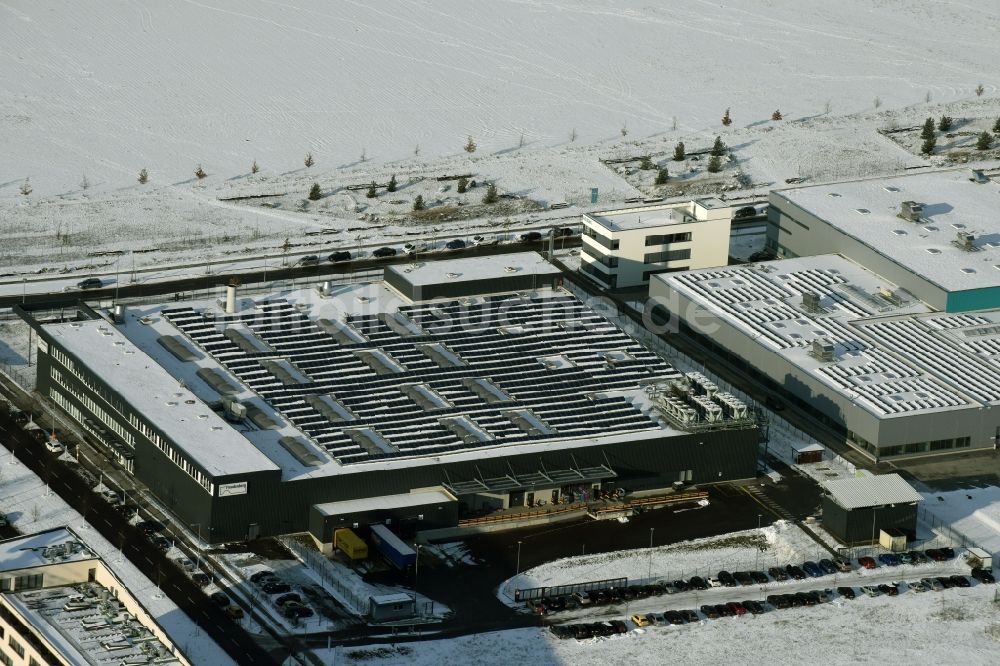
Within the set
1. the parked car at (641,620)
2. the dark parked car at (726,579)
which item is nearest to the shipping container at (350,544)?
the parked car at (641,620)

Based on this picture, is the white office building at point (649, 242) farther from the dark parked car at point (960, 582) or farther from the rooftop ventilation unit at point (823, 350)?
the dark parked car at point (960, 582)

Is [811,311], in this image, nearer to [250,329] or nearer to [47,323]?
[250,329]

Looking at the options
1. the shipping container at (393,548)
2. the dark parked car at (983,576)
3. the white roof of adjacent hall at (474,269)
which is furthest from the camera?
A: the white roof of adjacent hall at (474,269)

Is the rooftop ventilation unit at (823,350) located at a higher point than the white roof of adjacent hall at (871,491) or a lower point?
higher

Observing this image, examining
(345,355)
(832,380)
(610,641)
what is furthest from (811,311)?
(610,641)

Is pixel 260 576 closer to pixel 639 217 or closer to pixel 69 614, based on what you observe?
pixel 69 614
